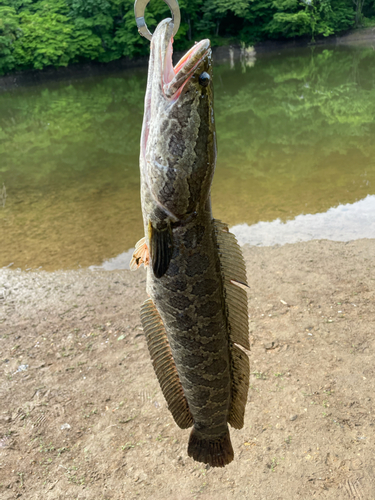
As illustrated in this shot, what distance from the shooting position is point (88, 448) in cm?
379

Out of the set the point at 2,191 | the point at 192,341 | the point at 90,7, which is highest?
the point at 90,7

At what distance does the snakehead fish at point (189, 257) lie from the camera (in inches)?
72.9

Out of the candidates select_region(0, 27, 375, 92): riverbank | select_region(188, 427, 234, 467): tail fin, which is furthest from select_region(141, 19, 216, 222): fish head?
select_region(0, 27, 375, 92): riverbank

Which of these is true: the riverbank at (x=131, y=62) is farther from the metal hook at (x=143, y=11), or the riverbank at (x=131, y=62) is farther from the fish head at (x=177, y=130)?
the fish head at (x=177, y=130)

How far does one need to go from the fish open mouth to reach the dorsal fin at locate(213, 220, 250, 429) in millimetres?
729

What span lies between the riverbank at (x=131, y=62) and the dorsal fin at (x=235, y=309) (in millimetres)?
40348

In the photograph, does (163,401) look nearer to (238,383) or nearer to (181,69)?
(238,383)

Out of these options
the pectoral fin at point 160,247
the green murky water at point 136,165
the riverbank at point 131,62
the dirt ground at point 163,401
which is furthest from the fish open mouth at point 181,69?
the riverbank at point 131,62

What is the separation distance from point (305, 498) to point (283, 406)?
91 cm

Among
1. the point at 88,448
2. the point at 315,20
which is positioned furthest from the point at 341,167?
the point at 315,20

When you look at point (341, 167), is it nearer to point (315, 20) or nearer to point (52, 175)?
point (52, 175)

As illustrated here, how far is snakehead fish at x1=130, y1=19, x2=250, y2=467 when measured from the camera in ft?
6.07

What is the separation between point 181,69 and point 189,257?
93 cm

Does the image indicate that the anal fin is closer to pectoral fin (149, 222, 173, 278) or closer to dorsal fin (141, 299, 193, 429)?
dorsal fin (141, 299, 193, 429)
